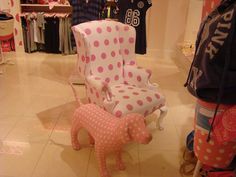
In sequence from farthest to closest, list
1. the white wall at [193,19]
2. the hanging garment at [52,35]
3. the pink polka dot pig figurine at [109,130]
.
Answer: the hanging garment at [52,35]
the white wall at [193,19]
the pink polka dot pig figurine at [109,130]

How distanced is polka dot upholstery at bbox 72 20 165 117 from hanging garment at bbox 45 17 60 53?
2209 mm

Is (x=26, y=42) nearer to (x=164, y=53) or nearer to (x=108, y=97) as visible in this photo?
(x=164, y=53)

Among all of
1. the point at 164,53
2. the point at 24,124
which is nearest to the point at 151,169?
the point at 24,124

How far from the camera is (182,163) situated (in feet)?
7.27

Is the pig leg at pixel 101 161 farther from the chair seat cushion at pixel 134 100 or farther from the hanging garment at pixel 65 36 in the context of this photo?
the hanging garment at pixel 65 36

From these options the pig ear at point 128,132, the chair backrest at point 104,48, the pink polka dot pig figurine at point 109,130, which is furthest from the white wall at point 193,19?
the pig ear at point 128,132

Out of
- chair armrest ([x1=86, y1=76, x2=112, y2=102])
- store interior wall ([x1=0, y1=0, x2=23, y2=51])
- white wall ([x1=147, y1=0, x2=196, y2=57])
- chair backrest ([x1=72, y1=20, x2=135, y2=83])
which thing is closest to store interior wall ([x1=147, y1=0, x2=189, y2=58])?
white wall ([x1=147, y1=0, x2=196, y2=57])

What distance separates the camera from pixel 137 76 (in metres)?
2.51

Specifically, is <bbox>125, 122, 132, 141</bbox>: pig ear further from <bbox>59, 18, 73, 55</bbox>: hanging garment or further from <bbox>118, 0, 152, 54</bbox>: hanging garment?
<bbox>59, 18, 73, 55</bbox>: hanging garment

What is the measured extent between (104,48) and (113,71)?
0.78 feet

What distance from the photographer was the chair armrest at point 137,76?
2.48m

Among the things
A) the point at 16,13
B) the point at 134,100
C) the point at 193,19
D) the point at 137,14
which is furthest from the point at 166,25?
the point at 134,100

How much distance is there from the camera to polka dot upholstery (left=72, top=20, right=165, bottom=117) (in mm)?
2197

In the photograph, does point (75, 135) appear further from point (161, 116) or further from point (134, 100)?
point (161, 116)
